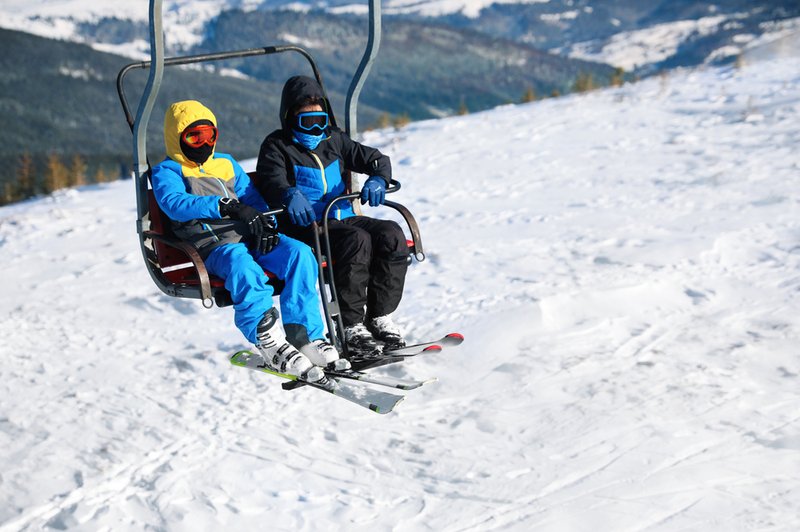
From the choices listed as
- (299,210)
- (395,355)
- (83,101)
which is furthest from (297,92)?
(83,101)

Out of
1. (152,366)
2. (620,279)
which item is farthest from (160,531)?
(620,279)

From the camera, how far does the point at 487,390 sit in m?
6.13

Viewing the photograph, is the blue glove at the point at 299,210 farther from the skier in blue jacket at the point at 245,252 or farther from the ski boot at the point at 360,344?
the ski boot at the point at 360,344

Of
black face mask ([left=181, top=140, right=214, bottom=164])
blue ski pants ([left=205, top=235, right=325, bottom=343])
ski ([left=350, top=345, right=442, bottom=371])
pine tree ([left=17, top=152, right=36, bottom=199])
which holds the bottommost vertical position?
pine tree ([left=17, top=152, right=36, bottom=199])

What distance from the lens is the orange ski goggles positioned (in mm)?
4336

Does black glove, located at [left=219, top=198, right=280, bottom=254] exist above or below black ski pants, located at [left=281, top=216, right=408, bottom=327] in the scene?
above

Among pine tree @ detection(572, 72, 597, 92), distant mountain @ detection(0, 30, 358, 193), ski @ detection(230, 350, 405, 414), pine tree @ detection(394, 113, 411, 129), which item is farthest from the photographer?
distant mountain @ detection(0, 30, 358, 193)

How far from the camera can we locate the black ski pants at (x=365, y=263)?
450 centimetres

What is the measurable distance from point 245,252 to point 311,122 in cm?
79

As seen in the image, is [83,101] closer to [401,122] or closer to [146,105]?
[401,122]

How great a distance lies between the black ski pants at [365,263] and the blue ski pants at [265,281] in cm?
19

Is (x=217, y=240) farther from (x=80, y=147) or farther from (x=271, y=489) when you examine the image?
(x=80, y=147)

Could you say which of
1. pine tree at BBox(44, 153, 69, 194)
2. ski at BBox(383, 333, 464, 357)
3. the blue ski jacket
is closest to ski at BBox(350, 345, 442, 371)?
ski at BBox(383, 333, 464, 357)

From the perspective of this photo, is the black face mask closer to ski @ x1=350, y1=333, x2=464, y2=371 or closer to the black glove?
the black glove
